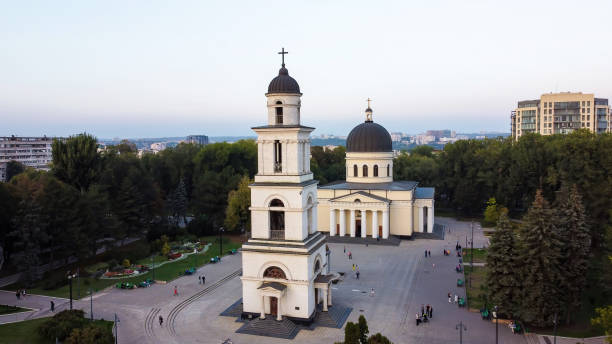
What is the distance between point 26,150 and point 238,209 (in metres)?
83.1

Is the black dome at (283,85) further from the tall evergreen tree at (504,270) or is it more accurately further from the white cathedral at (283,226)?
the tall evergreen tree at (504,270)

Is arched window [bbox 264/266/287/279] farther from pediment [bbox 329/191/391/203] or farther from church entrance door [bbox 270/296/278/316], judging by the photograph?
pediment [bbox 329/191/391/203]

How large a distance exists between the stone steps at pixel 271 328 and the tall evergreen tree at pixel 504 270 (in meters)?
11.9

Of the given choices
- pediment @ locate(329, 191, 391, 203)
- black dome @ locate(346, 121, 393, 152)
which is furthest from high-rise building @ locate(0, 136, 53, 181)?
pediment @ locate(329, 191, 391, 203)

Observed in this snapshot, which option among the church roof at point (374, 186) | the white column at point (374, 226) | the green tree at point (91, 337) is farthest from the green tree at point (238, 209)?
the green tree at point (91, 337)

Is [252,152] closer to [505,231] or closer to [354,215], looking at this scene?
[354,215]

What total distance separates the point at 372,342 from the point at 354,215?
33200 mm

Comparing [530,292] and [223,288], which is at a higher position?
[530,292]

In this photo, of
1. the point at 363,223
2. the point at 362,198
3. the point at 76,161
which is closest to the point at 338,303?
the point at 363,223

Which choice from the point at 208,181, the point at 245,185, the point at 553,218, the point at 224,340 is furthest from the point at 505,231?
the point at 208,181

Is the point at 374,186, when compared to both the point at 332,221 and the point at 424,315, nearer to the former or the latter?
the point at 332,221

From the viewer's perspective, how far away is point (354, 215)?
169ft

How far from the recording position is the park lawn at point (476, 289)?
29812 millimetres

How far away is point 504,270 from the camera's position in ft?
84.6
